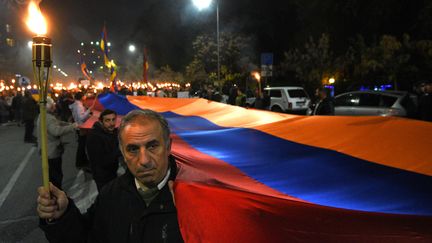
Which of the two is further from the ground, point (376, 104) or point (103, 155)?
point (376, 104)

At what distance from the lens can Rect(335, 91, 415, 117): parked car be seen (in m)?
11.4

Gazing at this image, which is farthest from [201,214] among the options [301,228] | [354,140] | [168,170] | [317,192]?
[354,140]

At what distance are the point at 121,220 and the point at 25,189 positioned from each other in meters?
6.57

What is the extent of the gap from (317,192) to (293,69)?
3312cm

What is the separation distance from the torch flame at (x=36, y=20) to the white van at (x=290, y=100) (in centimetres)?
1870

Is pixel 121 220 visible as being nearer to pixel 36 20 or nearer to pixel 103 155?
pixel 36 20

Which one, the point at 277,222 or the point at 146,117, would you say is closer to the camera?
the point at 277,222

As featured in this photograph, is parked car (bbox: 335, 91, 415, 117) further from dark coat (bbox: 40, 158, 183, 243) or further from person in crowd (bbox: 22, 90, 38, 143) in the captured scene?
person in crowd (bbox: 22, 90, 38, 143)

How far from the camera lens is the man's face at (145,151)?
2.03 metres

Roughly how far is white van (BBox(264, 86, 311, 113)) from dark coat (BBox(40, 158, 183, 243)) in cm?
1863

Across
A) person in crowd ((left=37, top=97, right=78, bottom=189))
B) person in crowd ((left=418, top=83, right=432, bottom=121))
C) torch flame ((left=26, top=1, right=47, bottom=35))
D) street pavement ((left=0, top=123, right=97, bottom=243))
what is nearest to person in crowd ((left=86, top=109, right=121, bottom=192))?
street pavement ((left=0, top=123, right=97, bottom=243))

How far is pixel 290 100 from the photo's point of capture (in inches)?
810

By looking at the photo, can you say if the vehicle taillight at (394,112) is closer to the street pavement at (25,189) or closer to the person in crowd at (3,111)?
the street pavement at (25,189)

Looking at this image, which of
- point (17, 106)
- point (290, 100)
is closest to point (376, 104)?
point (290, 100)
